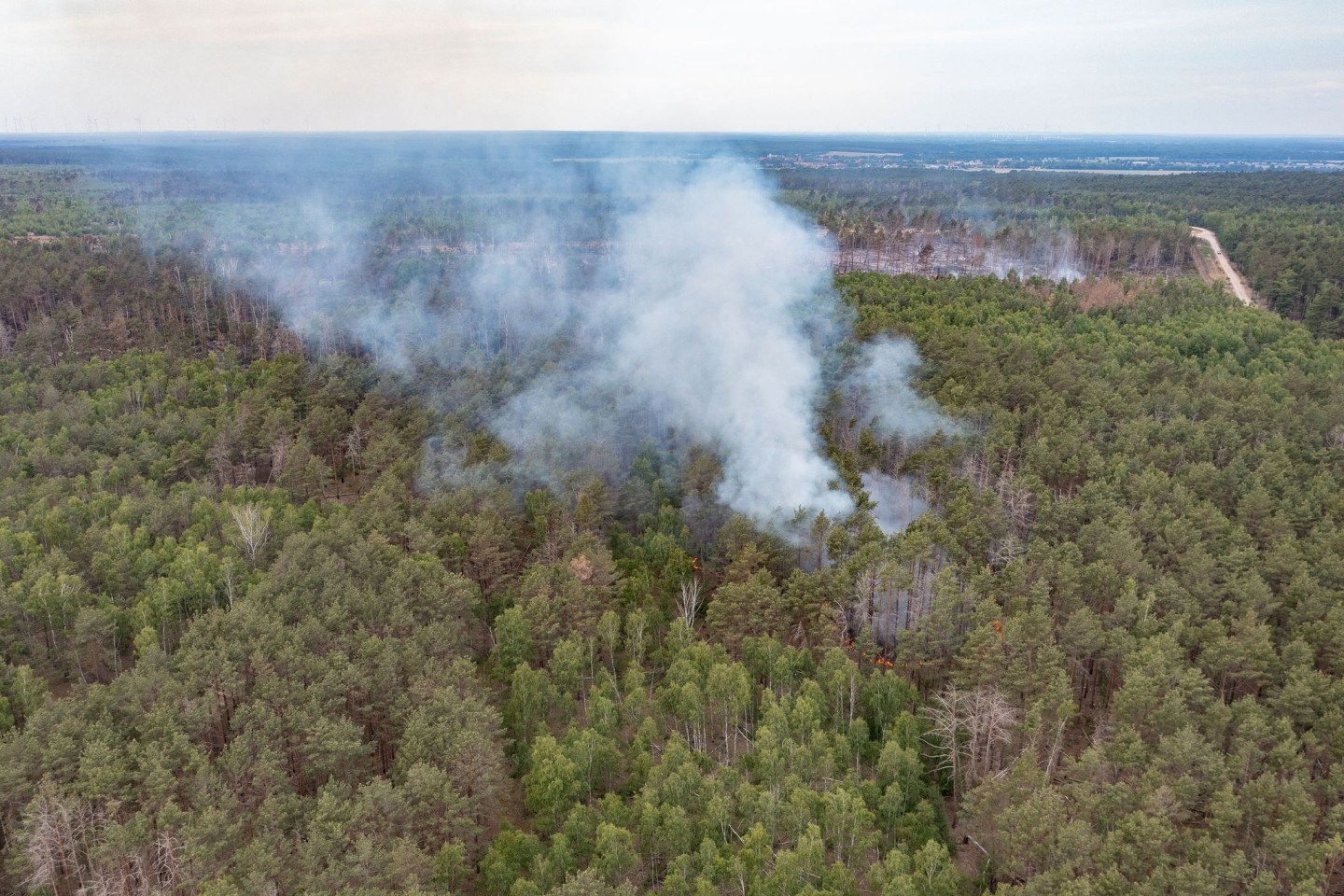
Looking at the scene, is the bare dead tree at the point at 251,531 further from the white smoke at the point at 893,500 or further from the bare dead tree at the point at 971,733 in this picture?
the white smoke at the point at 893,500

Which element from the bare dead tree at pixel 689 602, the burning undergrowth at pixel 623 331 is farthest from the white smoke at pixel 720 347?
the bare dead tree at pixel 689 602

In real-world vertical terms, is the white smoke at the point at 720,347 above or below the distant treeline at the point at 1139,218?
below

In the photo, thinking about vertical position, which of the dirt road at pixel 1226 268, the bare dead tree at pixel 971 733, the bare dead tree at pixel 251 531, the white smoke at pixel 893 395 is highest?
the dirt road at pixel 1226 268

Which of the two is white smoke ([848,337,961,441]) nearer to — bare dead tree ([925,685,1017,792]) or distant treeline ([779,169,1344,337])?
bare dead tree ([925,685,1017,792])

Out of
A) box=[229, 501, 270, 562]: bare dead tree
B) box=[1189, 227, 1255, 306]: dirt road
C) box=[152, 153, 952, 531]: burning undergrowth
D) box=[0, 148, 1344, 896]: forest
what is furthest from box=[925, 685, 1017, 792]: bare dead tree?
box=[1189, 227, 1255, 306]: dirt road

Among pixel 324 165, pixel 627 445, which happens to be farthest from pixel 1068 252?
Answer: pixel 324 165
